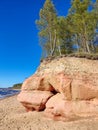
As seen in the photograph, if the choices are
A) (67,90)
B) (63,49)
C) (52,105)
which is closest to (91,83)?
(67,90)

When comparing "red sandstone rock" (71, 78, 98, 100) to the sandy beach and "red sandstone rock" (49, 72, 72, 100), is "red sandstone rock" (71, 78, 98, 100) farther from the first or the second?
the sandy beach

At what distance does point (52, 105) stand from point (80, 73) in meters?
2.80

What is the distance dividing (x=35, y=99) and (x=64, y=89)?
3327 millimetres

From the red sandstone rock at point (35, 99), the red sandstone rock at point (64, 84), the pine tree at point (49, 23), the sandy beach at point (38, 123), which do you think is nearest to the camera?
the sandy beach at point (38, 123)

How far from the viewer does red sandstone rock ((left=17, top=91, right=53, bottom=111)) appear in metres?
18.1

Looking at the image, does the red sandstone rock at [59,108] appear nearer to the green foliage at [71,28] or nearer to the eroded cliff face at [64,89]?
the eroded cliff face at [64,89]

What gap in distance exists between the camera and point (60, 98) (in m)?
16.6

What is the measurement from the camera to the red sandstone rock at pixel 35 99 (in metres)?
18.1

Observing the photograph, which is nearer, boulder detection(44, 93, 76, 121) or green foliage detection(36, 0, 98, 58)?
boulder detection(44, 93, 76, 121)

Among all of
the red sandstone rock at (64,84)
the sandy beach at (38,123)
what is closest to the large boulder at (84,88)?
the red sandstone rock at (64,84)

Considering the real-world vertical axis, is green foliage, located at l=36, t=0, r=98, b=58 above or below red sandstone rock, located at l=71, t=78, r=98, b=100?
above

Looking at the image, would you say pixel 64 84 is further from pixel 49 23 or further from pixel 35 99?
pixel 49 23

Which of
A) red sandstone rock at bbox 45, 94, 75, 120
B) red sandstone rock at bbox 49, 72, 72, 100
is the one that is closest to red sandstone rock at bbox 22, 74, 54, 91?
red sandstone rock at bbox 45, 94, 75, 120

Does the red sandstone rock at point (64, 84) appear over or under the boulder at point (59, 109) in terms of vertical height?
over
